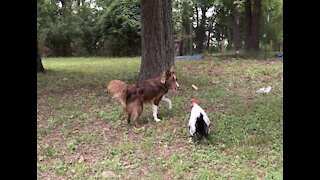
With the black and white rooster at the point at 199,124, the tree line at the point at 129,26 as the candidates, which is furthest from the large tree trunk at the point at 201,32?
the black and white rooster at the point at 199,124

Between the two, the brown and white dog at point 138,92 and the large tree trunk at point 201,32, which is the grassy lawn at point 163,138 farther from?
the large tree trunk at point 201,32

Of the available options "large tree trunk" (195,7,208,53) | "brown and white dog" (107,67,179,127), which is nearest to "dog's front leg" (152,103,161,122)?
"brown and white dog" (107,67,179,127)

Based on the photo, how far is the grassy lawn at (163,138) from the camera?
426cm

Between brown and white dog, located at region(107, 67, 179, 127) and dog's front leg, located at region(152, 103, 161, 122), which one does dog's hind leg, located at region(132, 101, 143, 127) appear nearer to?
brown and white dog, located at region(107, 67, 179, 127)

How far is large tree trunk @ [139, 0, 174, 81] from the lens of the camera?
28.4 feet

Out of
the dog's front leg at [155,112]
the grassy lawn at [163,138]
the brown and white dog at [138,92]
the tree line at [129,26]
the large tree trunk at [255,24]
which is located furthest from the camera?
the tree line at [129,26]

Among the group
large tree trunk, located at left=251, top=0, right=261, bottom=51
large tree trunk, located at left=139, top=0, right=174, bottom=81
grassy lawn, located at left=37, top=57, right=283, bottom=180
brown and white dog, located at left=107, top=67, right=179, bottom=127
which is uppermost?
large tree trunk, located at left=251, top=0, right=261, bottom=51

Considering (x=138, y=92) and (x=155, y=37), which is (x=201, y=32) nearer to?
(x=155, y=37)

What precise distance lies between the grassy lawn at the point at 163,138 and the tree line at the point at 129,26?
34.5 feet

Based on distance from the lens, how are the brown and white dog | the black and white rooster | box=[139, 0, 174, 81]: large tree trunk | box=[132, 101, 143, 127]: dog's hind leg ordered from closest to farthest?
1. the black and white rooster
2. the brown and white dog
3. box=[132, 101, 143, 127]: dog's hind leg
4. box=[139, 0, 174, 81]: large tree trunk

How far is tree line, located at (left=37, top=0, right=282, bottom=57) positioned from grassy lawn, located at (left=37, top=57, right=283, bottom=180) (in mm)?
10518

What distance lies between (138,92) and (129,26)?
14583 millimetres
